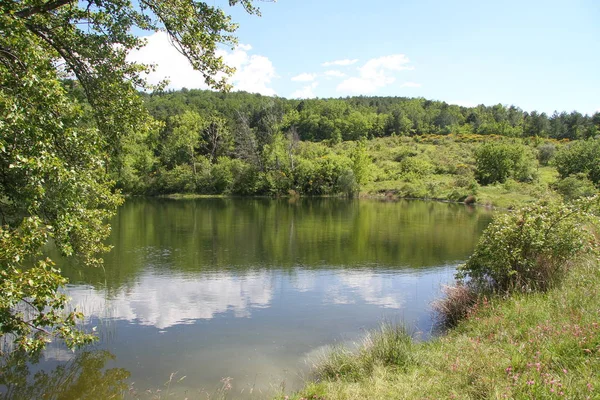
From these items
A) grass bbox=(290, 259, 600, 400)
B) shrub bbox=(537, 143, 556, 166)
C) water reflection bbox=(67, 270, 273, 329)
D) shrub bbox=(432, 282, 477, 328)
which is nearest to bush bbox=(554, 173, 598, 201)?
shrub bbox=(432, 282, 477, 328)

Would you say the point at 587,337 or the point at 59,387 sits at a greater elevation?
the point at 587,337

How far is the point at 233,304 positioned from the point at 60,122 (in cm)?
972

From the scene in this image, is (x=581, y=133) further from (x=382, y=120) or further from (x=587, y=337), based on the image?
(x=587, y=337)

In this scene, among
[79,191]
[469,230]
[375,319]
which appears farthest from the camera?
[469,230]

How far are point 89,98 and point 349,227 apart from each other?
26332 millimetres

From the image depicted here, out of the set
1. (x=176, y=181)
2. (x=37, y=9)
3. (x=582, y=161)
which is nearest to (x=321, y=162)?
(x=176, y=181)

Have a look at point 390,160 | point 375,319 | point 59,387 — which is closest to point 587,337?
point 375,319

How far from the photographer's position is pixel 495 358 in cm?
688

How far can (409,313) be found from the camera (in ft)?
44.0

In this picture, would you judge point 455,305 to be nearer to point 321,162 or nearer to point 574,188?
point 574,188

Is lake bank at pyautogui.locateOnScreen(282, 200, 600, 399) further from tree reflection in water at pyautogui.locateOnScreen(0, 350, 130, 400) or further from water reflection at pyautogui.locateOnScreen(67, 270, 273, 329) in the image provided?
water reflection at pyautogui.locateOnScreen(67, 270, 273, 329)

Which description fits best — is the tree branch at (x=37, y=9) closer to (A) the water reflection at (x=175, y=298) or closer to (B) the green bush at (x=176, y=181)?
(A) the water reflection at (x=175, y=298)

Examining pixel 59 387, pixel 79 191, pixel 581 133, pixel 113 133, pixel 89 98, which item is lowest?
pixel 59 387

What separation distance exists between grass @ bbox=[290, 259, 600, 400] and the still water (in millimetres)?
1534
